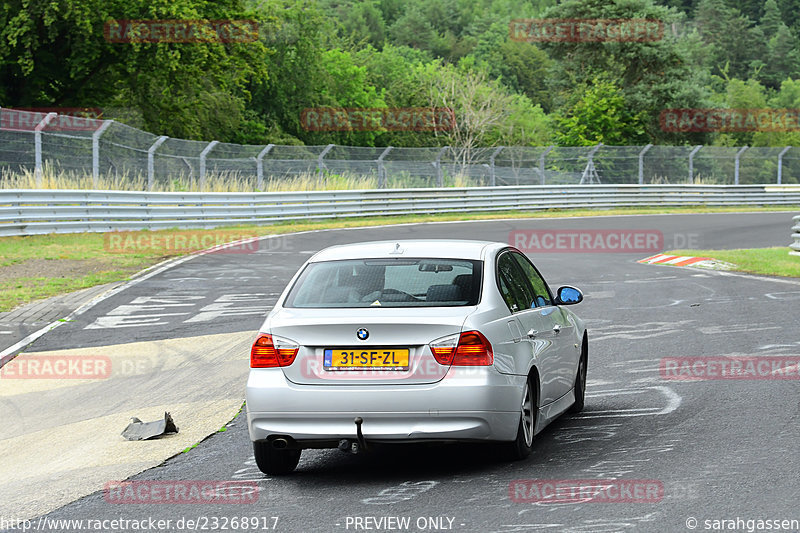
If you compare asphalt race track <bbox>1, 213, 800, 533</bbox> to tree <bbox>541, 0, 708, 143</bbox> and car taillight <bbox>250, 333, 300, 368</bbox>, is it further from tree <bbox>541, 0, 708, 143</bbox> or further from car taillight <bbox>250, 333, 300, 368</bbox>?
tree <bbox>541, 0, 708, 143</bbox>

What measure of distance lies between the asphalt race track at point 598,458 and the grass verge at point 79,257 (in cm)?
261

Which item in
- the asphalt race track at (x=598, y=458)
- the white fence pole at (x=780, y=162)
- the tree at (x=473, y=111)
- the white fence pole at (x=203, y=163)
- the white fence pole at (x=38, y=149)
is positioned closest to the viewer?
the asphalt race track at (x=598, y=458)

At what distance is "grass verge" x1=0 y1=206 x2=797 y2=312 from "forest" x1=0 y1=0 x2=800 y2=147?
12.0 meters

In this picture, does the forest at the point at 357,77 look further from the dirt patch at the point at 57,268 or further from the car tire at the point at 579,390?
the car tire at the point at 579,390

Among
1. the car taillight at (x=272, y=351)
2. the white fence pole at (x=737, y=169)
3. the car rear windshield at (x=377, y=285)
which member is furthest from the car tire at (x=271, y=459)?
the white fence pole at (x=737, y=169)

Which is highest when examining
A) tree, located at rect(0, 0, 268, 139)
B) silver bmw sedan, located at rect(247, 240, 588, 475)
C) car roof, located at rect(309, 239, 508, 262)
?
tree, located at rect(0, 0, 268, 139)

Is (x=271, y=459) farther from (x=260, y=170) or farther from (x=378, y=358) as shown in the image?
(x=260, y=170)

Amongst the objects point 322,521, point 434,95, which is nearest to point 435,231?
point 322,521

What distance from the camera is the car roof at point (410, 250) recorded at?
7117mm

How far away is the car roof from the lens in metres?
7.12

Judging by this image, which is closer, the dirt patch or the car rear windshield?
the car rear windshield

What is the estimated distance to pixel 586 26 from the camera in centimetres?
6988

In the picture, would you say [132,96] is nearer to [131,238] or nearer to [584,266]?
[131,238]

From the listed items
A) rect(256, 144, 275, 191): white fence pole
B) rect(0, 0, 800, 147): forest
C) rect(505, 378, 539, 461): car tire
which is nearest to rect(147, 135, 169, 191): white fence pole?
rect(256, 144, 275, 191): white fence pole
